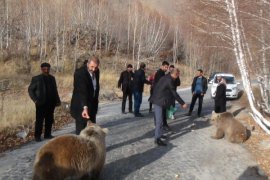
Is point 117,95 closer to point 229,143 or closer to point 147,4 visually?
point 229,143

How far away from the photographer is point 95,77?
8.55 metres

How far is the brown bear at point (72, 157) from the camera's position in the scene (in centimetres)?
589

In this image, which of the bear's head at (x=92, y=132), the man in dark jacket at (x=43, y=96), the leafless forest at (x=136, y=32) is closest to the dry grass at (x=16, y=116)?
the man in dark jacket at (x=43, y=96)

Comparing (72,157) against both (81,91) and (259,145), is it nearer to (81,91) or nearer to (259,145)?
(81,91)

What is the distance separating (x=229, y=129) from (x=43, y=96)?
18.6 ft

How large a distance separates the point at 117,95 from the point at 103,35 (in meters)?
29.2

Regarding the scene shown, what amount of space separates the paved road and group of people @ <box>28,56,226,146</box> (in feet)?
2.02

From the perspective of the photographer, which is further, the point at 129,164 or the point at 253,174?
the point at 253,174

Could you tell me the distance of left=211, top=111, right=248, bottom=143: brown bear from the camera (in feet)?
38.7

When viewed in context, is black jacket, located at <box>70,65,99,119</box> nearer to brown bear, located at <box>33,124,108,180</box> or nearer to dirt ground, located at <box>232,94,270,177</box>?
brown bear, located at <box>33,124,108,180</box>

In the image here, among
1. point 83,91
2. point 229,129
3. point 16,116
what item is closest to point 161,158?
point 83,91

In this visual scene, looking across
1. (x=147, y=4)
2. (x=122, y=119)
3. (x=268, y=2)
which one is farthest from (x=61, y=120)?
(x=147, y=4)

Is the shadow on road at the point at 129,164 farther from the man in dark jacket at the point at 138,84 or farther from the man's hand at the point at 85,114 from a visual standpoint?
the man in dark jacket at the point at 138,84

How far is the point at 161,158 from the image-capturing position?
9359 millimetres
